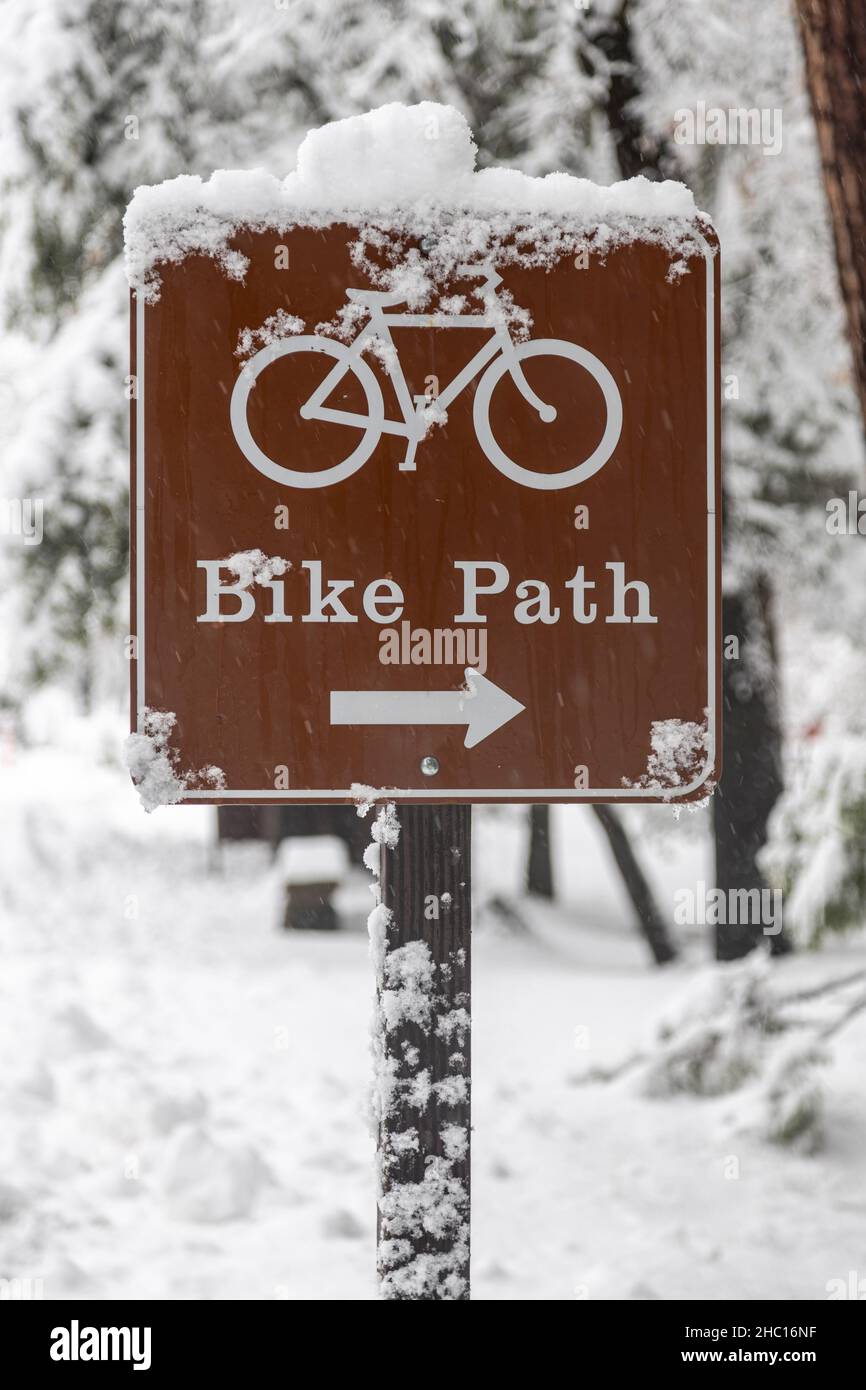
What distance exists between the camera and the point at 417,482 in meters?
2.09

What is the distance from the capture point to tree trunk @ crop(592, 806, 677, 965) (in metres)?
10.3

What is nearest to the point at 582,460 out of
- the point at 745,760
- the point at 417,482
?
the point at 417,482

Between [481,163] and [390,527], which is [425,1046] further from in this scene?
[481,163]

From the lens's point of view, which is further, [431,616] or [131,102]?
[131,102]

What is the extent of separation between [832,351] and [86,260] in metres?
4.86

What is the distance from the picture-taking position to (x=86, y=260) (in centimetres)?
714

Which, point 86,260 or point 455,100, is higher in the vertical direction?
point 455,100

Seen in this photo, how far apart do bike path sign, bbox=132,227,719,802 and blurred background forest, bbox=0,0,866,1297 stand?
3357mm

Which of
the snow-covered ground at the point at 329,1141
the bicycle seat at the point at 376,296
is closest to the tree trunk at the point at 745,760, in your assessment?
the snow-covered ground at the point at 329,1141

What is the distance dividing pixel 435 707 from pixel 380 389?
548mm

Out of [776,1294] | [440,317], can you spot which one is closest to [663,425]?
[440,317]

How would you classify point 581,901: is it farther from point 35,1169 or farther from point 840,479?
Result: point 35,1169

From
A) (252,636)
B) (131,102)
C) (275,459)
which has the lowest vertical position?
(252,636)

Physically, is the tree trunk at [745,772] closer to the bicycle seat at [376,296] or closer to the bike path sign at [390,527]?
the bike path sign at [390,527]
